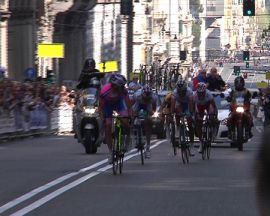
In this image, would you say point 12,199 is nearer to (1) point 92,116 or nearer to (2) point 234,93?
(1) point 92,116

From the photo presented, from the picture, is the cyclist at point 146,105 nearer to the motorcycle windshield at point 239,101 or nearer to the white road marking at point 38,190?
the white road marking at point 38,190

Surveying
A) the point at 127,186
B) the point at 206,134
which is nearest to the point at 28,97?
the point at 206,134

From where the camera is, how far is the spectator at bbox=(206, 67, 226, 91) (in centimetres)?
2407

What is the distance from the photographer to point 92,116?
20281mm

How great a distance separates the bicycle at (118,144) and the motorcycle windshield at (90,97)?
15.3ft

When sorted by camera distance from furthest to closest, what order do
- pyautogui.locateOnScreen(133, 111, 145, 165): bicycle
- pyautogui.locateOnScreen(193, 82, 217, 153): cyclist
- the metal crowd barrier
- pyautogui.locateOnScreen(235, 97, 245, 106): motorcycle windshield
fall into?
the metal crowd barrier → pyautogui.locateOnScreen(235, 97, 245, 106): motorcycle windshield → pyautogui.locateOnScreen(193, 82, 217, 153): cyclist → pyautogui.locateOnScreen(133, 111, 145, 165): bicycle

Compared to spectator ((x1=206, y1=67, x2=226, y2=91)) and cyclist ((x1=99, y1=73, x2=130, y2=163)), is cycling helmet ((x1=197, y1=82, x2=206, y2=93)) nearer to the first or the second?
cyclist ((x1=99, y1=73, x2=130, y2=163))

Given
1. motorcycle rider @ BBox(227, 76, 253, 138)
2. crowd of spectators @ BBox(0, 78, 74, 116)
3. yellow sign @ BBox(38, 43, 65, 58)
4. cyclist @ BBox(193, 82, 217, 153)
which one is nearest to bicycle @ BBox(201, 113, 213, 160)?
cyclist @ BBox(193, 82, 217, 153)

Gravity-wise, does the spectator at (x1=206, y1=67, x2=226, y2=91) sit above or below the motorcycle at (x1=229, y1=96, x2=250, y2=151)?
above

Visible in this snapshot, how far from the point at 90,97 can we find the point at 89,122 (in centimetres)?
52

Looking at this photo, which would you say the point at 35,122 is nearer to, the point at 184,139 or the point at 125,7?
the point at 184,139

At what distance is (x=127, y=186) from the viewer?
13.1 m

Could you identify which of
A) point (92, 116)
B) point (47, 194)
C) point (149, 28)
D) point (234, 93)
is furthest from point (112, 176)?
point (149, 28)

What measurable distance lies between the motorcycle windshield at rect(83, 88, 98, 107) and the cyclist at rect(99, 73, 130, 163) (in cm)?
445
